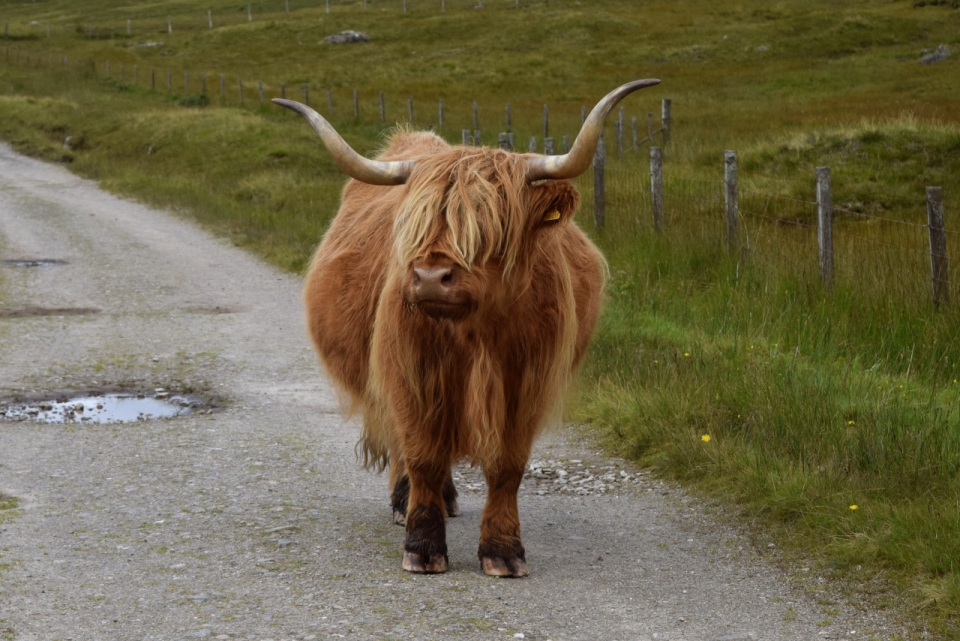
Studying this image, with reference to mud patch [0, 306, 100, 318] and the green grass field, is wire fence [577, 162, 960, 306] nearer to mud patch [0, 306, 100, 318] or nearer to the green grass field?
the green grass field

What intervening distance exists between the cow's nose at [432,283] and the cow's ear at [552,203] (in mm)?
476

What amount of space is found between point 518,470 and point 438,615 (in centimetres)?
75

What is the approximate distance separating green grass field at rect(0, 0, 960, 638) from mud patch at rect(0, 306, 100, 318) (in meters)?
2.52

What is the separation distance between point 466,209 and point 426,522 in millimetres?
1236

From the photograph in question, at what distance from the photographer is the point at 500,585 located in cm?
423

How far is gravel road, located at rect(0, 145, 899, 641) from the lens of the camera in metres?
3.87

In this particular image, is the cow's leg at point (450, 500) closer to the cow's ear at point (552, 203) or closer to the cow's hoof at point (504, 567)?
the cow's hoof at point (504, 567)

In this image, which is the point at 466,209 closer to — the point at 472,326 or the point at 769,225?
the point at 472,326

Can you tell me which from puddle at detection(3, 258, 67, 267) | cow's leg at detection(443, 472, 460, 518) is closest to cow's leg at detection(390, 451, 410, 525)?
cow's leg at detection(443, 472, 460, 518)

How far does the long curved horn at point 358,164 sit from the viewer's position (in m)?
4.10

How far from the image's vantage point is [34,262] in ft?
42.2

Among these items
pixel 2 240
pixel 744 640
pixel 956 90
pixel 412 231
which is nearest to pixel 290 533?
pixel 412 231

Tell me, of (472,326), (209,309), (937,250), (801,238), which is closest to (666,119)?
(801,238)

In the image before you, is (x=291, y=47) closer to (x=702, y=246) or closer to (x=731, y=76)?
(x=731, y=76)
